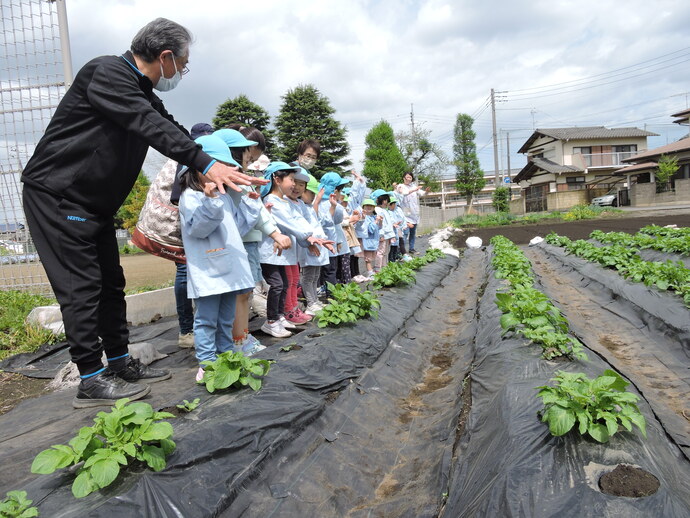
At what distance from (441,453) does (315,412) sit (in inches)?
30.2

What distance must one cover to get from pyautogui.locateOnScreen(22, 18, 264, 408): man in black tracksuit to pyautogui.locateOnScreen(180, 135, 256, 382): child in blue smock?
40 cm

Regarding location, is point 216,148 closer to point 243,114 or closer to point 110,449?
point 110,449

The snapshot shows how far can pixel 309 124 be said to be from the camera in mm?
29734

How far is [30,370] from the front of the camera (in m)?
3.71

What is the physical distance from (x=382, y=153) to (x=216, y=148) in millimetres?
41002

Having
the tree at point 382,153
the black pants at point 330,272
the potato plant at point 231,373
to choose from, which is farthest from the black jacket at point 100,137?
the tree at point 382,153

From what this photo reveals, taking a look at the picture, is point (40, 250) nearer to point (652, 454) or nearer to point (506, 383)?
point (506, 383)

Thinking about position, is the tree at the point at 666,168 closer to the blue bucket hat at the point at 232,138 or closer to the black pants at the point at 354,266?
the black pants at the point at 354,266

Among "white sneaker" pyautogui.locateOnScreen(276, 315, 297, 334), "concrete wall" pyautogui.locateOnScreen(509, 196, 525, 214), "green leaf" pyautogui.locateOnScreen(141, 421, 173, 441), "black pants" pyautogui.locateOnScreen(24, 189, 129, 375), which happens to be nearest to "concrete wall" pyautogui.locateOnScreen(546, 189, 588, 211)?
"concrete wall" pyautogui.locateOnScreen(509, 196, 525, 214)

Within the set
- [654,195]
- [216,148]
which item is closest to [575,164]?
[654,195]

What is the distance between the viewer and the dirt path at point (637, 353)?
3.01 m

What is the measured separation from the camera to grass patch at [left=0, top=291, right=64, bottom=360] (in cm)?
417

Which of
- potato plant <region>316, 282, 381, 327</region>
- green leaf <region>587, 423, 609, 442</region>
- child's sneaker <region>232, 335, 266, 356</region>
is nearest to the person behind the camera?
green leaf <region>587, 423, 609, 442</region>

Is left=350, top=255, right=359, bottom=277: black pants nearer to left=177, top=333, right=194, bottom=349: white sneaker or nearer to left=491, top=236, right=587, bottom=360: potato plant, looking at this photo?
left=491, top=236, right=587, bottom=360: potato plant
